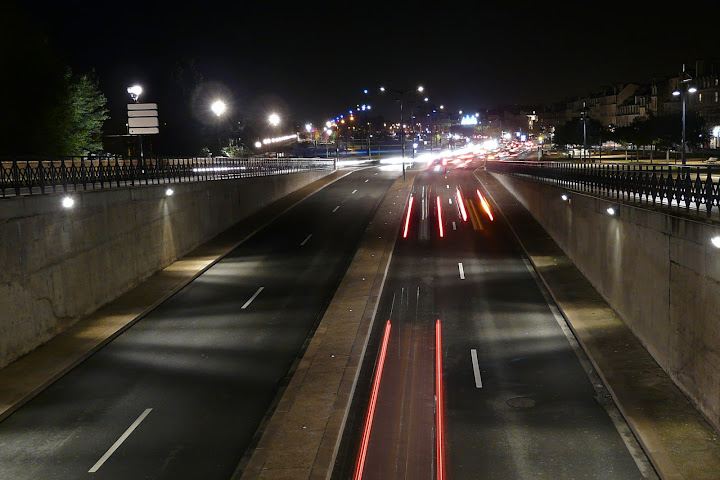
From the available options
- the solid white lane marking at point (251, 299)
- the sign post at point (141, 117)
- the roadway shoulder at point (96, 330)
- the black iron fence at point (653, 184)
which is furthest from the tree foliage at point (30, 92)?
the black iron fence at point (653, 184)

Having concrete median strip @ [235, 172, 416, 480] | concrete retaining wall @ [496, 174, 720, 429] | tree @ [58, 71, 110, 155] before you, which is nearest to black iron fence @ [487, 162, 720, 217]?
concrete retaining wall @ [496, 174, 720, 429]

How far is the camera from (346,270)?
34844 millimetres

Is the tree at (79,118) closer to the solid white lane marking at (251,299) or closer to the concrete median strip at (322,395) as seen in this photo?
the solid white lane marking at (251,299)

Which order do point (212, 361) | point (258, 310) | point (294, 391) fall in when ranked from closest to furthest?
point (294, 391) < point (212, 361) < point (258, 310)

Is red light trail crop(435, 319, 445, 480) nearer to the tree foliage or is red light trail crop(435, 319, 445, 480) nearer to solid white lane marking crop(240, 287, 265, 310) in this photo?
solid white lane marking crop(240, 287, 265, 310)

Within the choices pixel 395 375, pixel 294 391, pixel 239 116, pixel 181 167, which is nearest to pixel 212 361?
pixel 294 391

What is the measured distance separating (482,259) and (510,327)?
11.7 meters

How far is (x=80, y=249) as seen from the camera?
89.7 ft

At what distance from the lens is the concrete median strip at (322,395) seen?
607 inches

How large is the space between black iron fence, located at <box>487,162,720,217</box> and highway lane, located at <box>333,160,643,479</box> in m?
5.55

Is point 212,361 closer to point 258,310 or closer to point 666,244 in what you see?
point 258,310

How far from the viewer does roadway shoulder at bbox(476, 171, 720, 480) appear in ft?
50.0

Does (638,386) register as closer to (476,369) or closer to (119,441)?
(476,369)

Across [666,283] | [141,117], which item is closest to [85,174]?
[141,117]
